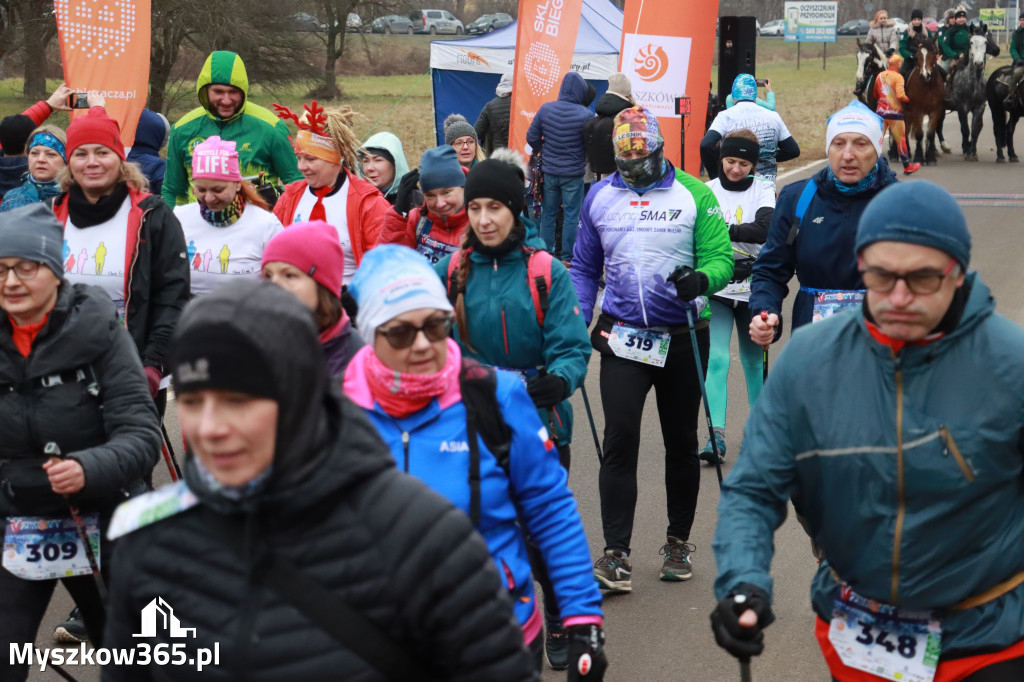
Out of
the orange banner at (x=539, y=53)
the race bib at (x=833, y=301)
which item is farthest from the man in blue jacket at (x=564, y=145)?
the race bib at (x=833, y=301)

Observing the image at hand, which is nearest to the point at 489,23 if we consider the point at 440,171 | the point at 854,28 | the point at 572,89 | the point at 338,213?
the point at 854,28

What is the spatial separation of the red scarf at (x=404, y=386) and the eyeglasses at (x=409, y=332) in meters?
0.07

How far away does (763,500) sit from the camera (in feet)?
10.5

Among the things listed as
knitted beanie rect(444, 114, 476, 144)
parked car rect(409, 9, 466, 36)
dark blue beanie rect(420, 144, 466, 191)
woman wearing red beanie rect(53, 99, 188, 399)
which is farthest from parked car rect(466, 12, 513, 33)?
woman wearing red beanie rect(53, 99, 188, 399)

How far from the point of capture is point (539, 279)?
192 inches

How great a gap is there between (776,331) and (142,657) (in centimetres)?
389

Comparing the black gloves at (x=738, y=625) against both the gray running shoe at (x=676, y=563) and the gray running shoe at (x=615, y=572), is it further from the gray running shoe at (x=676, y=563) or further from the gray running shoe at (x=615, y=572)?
the gray running shoe at (x=676, y=563)

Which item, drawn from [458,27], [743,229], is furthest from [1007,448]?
[458,27]

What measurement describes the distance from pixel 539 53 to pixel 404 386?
10506 millimetres

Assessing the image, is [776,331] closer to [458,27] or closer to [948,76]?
[948,76]

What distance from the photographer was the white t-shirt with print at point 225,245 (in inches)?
250

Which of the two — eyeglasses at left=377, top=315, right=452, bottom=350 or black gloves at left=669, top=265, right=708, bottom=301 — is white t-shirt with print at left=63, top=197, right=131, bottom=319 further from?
eyeglasses at left=377, top=315, right=452, bottom=350

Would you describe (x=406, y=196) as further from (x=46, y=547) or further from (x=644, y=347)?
(x=46, y=547)
